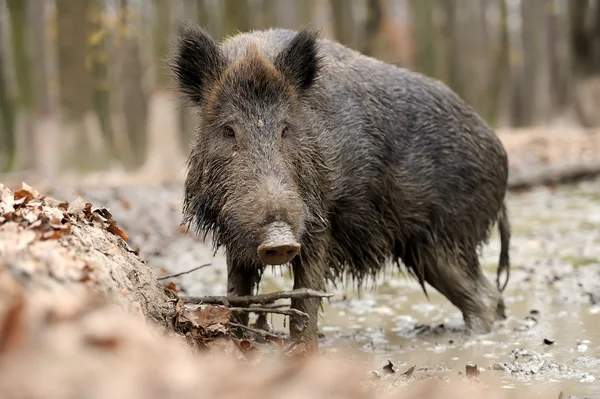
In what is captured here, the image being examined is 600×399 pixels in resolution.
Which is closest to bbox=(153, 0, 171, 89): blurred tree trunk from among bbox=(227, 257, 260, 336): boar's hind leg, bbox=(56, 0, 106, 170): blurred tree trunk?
bbox=(56, 0, 106, 170): blurred tree trunk

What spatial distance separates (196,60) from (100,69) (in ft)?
58.9

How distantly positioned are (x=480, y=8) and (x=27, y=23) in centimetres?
2045

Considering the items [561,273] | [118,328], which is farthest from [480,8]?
[118,328]

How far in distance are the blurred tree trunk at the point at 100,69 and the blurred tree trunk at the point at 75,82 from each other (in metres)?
0.55

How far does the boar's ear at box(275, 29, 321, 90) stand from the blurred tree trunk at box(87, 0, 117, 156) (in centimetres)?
1476

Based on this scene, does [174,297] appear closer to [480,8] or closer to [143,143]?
[143,143]

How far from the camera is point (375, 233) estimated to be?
21.2 ft

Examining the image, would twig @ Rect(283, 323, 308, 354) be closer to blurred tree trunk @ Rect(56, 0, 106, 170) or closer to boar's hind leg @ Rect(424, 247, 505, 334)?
boar's hind leg @ Rect(424, 247, 505, 334)

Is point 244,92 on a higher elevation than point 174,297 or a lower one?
higher

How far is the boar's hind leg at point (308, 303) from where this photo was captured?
18.1 feet

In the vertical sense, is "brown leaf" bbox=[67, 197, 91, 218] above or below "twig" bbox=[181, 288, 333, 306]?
above

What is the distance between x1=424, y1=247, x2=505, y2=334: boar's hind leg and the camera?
6.83 m

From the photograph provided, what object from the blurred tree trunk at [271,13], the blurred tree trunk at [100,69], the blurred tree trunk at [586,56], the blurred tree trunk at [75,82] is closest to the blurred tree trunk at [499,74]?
the blurred tree trunk at [586,56]

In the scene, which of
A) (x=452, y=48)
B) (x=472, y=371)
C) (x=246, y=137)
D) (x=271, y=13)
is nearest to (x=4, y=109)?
(x=271, y=13)
